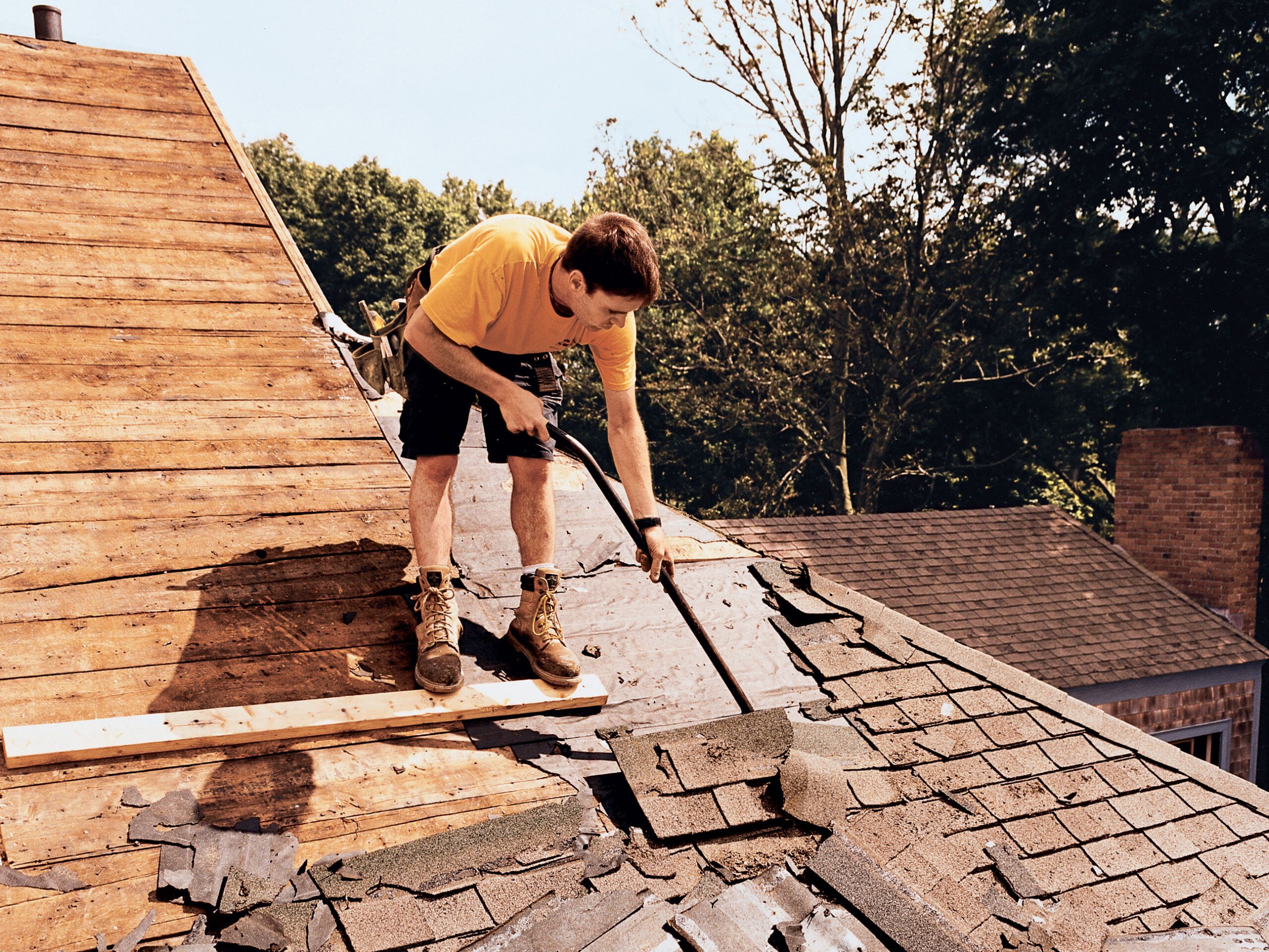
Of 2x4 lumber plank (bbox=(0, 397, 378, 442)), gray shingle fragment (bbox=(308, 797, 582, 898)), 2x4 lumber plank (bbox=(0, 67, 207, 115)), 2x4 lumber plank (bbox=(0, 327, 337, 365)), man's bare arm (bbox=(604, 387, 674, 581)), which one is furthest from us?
2x4 lumber plank (bbox=(0, 67, 207, 115))

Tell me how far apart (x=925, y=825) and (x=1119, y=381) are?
18.9 metres

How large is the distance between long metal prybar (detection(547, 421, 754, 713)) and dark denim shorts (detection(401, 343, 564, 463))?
6 centimetres

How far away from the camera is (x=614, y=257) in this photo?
92.5 inches

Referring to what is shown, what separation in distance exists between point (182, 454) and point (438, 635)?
133cm

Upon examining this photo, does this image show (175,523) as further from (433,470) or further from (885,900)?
(885,900)

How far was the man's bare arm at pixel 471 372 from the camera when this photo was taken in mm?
2459

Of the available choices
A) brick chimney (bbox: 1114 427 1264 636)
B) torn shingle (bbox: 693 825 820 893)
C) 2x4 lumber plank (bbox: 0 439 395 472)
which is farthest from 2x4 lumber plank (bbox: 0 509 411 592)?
brick chimney (bbox: 1114 427 1264 636)

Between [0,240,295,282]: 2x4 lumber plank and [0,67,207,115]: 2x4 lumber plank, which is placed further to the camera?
[0,67,207,115]: 2x4 lumber plank

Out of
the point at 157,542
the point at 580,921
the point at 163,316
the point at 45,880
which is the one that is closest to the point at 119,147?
the point at 163,316

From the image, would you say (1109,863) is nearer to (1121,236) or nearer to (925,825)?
(925,825)

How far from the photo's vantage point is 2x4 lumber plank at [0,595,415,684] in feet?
7.73

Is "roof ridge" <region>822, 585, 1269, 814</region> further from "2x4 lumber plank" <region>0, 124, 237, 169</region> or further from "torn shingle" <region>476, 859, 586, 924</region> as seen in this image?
"2x4 lumber plank" <region>0, 124, 237, 169</region>

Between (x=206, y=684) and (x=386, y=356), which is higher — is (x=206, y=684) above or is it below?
below

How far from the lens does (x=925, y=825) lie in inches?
92.3
